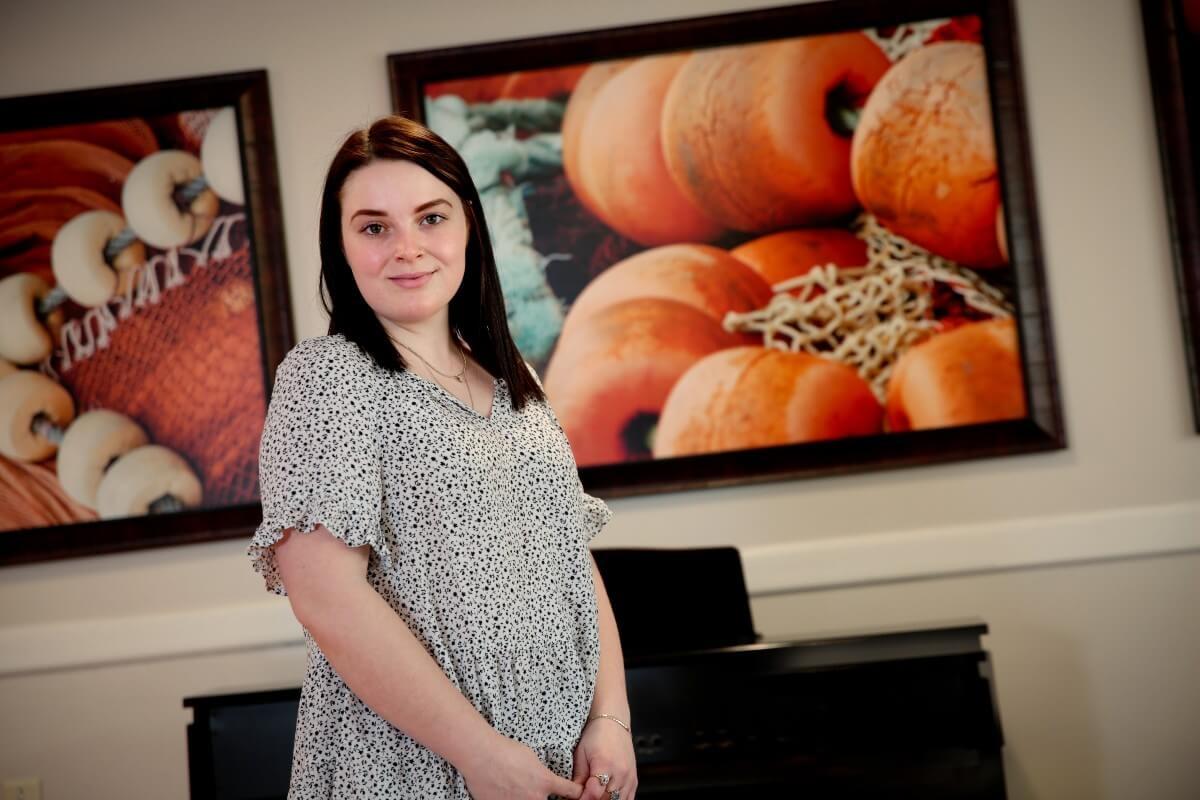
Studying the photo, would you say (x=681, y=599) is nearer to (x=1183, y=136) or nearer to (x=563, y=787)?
(x=563, y=787)

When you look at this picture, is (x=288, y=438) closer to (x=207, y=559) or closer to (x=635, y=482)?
(x=635, y=482)

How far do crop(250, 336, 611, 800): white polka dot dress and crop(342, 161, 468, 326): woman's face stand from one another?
8 cm

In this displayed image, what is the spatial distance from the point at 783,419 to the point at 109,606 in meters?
1.84

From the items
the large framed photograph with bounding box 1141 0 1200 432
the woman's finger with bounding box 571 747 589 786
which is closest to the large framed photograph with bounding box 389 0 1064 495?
the large framed photograph with bounding box 1141 0 1200 432

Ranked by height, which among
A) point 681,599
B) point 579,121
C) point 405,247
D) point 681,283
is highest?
point 579,121

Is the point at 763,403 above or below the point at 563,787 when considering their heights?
above

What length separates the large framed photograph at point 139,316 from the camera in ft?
10.4

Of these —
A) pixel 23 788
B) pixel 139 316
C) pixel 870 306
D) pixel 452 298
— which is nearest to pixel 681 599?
pixel 870 306

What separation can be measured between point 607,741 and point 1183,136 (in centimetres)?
245

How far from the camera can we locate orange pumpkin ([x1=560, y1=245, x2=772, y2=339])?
3.11m

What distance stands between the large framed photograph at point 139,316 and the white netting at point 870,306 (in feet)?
4.27

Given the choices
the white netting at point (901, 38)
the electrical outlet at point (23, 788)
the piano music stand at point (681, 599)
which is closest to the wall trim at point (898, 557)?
the electrical outlet at point (23, 788)

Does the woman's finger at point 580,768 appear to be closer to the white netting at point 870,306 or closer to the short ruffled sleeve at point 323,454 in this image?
the short ruffled sleeve at point 323,454

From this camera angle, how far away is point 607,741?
1.37m
